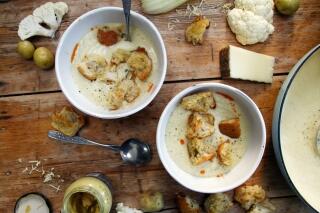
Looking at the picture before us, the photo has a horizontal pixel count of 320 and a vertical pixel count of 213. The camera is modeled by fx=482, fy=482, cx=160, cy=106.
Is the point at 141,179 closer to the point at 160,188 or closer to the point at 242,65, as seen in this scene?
the point at 160,188

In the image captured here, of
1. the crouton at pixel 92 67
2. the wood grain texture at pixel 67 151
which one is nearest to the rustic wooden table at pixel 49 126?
the wood grain texture at pixel 67 151

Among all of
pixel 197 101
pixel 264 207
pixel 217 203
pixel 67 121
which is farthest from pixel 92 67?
pixel 264 207

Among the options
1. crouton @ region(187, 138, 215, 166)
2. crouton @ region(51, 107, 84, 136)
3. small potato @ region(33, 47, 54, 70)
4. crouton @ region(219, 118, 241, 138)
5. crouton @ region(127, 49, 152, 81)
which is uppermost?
small potato @ region(33, 47, 54, 70)

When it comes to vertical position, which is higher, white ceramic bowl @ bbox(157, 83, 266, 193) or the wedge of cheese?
the wedge of cheese

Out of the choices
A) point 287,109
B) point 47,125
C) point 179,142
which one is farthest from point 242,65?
point 47,125

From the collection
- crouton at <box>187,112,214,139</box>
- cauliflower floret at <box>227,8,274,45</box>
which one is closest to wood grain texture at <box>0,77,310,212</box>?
crouton at <box>187,112,214,139</box>

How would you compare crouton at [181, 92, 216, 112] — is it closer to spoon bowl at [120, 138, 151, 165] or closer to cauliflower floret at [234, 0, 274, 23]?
spoon bowl at [120, 138, 151, 165]

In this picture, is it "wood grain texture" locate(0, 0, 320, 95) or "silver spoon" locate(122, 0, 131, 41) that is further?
"wood grain texture" locate(0, 0, 320, 95)
